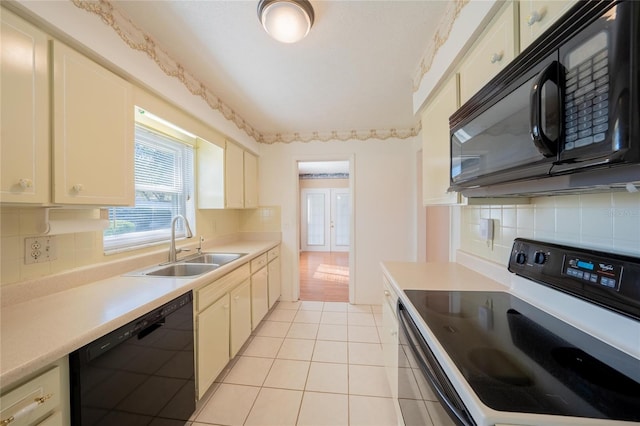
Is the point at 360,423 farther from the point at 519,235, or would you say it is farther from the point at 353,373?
the point at 519,235

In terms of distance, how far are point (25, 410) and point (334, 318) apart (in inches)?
97.2

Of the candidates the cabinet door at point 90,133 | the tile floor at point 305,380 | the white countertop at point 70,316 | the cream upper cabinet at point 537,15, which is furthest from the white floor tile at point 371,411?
the cream upper cabinet at point 537,15

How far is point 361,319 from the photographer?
278 cm

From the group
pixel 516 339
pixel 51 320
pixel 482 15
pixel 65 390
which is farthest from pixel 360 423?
pixel 482 15

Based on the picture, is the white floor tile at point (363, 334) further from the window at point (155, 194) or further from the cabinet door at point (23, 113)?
the cabinet door at point (23, 113)

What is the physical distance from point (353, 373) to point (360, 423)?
1.40 ft

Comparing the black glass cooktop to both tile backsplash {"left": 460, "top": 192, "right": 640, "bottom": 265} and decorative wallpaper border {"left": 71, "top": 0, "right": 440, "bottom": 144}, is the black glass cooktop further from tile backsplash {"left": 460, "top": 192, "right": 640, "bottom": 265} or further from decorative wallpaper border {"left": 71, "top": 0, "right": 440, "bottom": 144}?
decorative wallpaper border {"left": 71, "top": 0, "right": 440, "bottom": 144}

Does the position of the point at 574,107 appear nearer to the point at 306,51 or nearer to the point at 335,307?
the point at 306,51

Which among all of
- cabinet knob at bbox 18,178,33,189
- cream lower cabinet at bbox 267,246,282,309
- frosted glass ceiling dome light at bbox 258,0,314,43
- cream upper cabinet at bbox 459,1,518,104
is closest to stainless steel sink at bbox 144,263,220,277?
cream lower cabinet at bbox 267,246,282,309

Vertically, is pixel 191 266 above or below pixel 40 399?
above

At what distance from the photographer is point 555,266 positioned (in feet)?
2.94

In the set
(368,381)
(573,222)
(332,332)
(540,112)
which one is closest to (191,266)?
(332,332)

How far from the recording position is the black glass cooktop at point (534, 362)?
0.50 metres

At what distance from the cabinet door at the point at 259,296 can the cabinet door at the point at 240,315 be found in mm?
87
